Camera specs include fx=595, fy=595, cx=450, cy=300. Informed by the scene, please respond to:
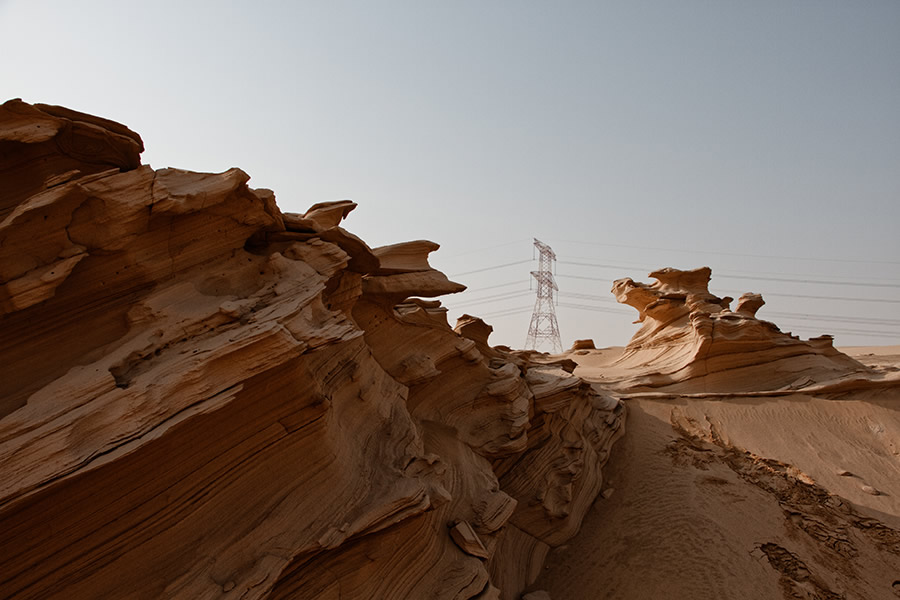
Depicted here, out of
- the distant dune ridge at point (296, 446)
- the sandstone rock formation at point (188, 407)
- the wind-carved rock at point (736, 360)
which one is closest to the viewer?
the sandstone rock formation at point (188, 407)

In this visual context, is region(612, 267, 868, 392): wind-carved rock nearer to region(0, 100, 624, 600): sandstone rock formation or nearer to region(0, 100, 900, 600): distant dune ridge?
→ region(0, 100, 900, 600): distant dune ridge

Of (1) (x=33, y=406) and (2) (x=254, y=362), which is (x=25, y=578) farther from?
(2) (x=254, y=362)

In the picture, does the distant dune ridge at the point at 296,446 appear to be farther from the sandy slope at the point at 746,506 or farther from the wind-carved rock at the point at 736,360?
the wind-carved rock at the point at 736,360

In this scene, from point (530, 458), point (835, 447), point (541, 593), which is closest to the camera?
point (541, 593)

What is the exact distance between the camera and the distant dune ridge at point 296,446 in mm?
5996

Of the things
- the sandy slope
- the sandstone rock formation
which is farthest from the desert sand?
the sandstone rock formation

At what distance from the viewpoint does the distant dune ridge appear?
236 inches

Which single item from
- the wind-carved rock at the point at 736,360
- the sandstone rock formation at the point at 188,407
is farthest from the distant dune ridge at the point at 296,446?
the wind-carved rock at the point at 736,360

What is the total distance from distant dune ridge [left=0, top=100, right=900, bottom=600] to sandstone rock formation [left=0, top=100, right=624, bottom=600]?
0.08 ft

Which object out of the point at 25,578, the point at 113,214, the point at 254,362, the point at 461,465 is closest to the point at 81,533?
the point at 25,578

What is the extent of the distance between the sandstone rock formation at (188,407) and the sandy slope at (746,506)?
3544 millimetres

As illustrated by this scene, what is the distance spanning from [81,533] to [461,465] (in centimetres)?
614

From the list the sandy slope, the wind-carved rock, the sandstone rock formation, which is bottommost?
the sandy slope

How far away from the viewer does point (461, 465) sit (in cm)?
1066
